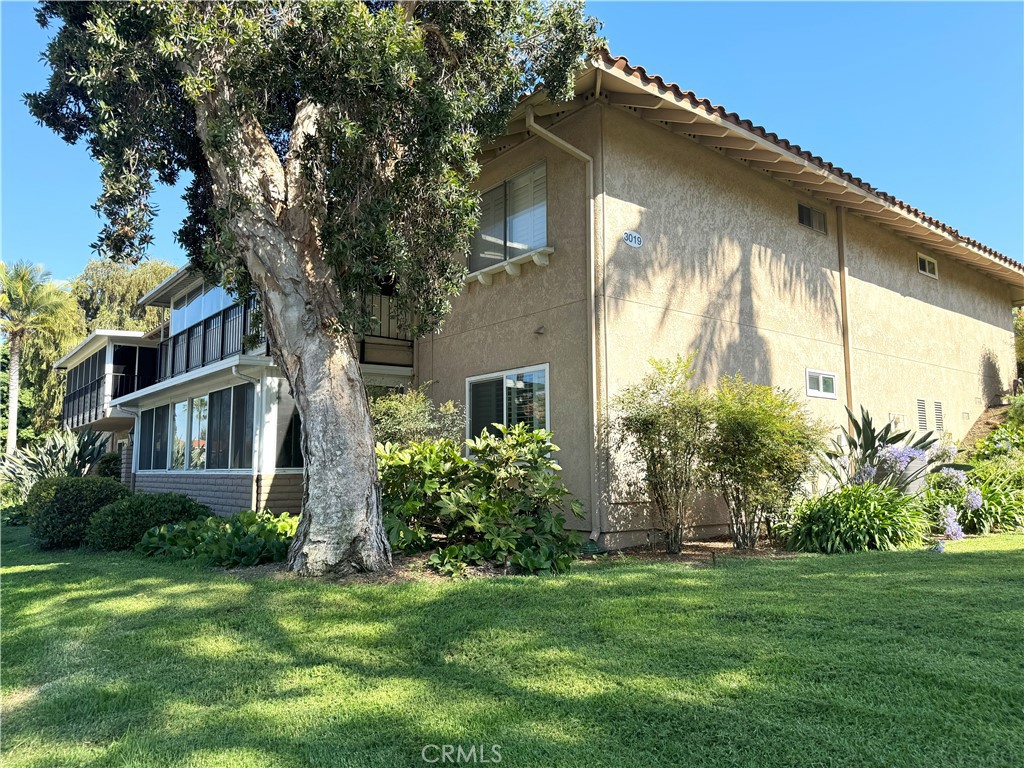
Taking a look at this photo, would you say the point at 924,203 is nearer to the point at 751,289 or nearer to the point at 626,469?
the point at 751,289

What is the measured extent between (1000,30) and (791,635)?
9113mm

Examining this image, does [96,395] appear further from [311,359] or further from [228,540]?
[311,359]

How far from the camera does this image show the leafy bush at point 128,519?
9.77 metres

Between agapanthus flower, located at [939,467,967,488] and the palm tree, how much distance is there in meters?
33.1

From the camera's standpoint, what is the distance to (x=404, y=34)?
6.28 metres

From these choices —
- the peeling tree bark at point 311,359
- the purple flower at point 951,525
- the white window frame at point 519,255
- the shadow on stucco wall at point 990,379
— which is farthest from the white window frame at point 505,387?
the shadow on stucco wall at point 990,379

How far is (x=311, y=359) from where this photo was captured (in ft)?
21.8

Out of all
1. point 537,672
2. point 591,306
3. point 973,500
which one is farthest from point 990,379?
point 537,672

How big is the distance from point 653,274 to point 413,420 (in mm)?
4059

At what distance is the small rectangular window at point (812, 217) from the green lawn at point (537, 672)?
7.59 metres

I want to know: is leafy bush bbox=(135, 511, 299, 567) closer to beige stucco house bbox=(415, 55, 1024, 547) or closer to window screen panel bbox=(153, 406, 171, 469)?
beige stucco house bbox=(415, 55, 1024, 547)

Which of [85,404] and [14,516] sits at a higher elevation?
[85,404]

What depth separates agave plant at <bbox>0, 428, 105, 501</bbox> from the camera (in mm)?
16766

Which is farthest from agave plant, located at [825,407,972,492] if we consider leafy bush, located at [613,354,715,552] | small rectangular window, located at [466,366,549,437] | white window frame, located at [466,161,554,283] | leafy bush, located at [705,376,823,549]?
white window frame, located at [466,161,554,283]
